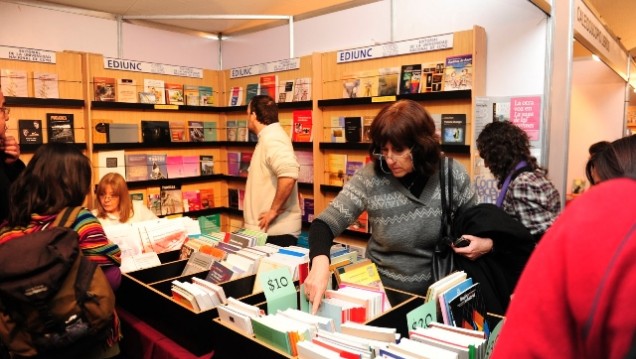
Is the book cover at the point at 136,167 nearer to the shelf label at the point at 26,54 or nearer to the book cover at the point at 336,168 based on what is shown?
the shelf label at the point at 26,54

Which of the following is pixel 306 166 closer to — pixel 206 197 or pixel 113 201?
pixel 206 197

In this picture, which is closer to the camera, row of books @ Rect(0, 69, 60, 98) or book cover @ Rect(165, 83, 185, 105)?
row of books @ Rect(0, 69, 60, 98)

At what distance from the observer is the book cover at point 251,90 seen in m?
4.94

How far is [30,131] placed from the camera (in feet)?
13.0

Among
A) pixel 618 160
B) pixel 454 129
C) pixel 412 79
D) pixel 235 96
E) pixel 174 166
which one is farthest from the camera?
pixel 235 96

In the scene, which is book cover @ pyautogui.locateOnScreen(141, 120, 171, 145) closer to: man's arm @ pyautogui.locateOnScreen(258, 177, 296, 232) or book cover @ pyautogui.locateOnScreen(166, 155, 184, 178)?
book cover @ pyautogui.locateOnScreen(166, 155, 184, 178)

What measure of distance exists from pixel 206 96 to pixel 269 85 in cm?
88

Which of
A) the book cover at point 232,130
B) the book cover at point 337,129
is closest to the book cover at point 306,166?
the book cover at point 337,129

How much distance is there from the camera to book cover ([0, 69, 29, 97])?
149 inches

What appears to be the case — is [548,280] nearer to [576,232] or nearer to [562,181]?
[576,232]

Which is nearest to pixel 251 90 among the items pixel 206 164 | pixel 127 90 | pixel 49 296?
pixel 206 164

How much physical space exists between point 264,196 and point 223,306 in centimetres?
194

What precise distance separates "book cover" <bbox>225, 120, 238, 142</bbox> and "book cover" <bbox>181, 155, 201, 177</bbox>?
1.44ft

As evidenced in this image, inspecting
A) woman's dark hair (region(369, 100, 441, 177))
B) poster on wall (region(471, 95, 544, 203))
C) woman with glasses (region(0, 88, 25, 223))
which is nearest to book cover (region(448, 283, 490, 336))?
woman's dark hair (region(369, 100, 441, 177))
